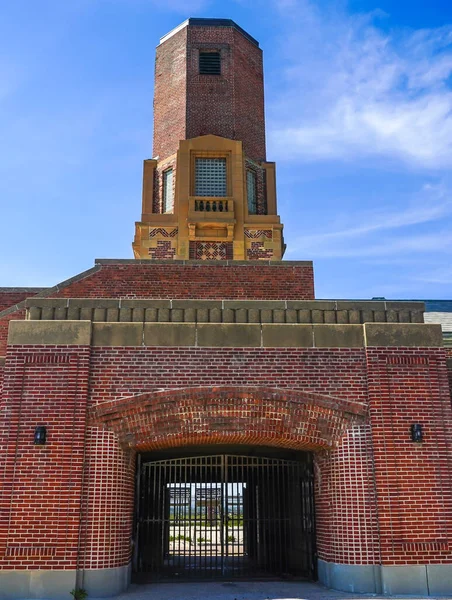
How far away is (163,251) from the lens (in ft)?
67.9

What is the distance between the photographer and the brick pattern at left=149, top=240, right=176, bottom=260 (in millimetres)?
20656

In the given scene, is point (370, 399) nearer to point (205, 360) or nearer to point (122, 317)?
point (205, 360)

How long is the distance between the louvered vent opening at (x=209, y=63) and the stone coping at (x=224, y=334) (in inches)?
631

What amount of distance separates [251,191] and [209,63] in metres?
5.92

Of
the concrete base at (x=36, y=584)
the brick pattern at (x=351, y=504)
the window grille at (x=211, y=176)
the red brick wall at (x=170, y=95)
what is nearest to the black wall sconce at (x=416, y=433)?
the brick pattern at (x=351, y=504)

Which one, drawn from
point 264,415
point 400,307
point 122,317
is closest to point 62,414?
point 122,317

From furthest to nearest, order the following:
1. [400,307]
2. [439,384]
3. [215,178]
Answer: [215,178] < [400,307] < [439,384]

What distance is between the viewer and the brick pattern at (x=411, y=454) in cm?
984

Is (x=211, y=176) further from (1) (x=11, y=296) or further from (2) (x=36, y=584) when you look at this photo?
(2) (x=36, y=584)

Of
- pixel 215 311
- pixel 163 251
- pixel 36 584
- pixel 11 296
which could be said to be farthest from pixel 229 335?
pixel 163 251

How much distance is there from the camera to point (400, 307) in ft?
37.8

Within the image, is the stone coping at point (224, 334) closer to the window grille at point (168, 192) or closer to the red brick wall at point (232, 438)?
the red brick wall at point (232, 438)

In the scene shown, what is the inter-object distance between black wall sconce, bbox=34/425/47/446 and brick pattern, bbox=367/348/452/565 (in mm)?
5809

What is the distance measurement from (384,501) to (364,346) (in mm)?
2772
